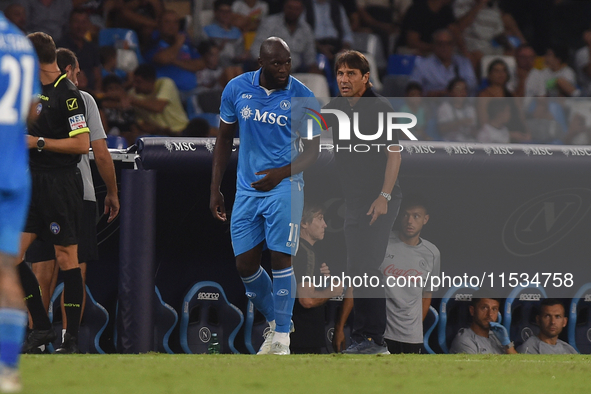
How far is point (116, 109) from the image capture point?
8.24 m

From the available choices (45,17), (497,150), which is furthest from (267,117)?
(45,17)

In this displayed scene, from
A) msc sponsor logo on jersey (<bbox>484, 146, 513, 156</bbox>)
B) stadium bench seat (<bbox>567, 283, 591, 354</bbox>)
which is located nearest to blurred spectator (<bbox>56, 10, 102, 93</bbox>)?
msc sponsor logo on jersey (<bbox>484, 146, 513, 156</bbox>)

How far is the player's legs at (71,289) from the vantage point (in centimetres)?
488

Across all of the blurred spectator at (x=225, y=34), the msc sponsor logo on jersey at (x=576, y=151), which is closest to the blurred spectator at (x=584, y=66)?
the blurred spectator at (x=225, y=34)

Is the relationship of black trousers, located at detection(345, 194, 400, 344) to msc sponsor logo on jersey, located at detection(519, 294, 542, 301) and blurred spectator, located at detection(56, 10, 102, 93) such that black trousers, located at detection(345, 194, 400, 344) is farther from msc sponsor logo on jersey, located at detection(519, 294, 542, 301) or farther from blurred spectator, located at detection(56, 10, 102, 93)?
blurred spectator, located at detection(56, 10, 102, 93)

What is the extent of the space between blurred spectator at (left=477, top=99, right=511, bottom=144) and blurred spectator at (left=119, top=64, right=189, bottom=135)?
10.0 ft

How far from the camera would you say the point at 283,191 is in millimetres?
4945

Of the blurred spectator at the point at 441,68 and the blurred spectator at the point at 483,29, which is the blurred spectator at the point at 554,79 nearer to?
the blurred spectator at the point at 483,29

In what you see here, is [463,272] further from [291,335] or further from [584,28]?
[584,28]

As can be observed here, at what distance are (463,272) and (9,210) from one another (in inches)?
154

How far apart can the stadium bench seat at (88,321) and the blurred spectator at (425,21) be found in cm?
646

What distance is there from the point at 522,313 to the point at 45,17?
5833 millimetres

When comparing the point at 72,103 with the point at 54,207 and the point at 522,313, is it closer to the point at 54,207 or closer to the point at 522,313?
the point at 54,207
